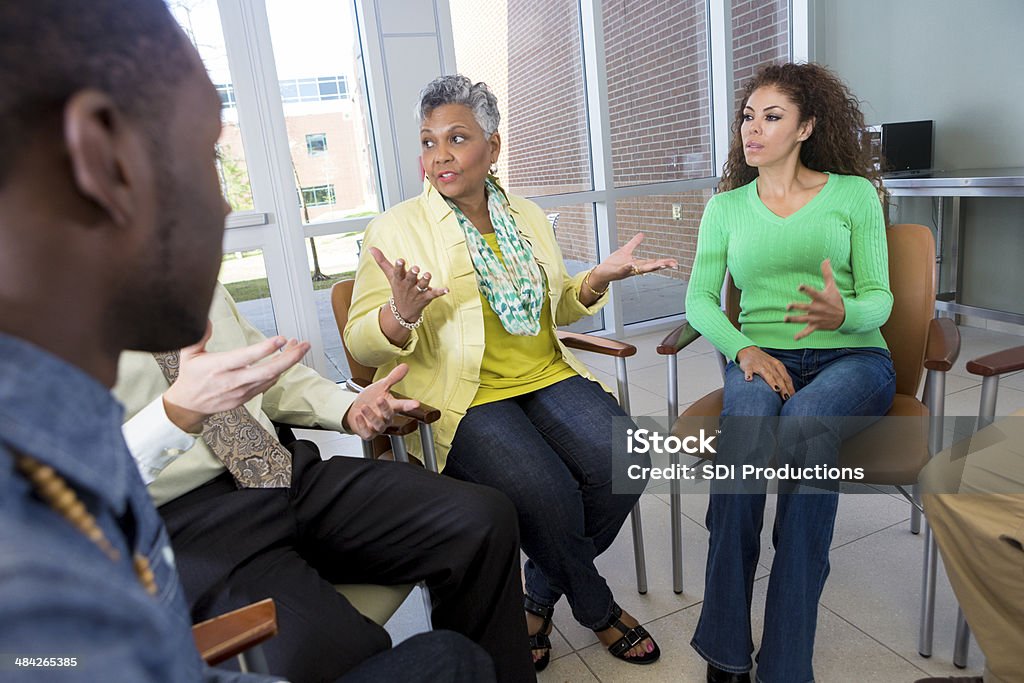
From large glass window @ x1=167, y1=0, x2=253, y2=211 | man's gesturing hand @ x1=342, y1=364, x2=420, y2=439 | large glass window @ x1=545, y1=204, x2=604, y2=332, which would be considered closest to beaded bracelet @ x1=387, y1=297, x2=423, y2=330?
man's gesturing hand @ x1=342, y1=364, x2=420, y2=439

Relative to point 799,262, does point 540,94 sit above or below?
above

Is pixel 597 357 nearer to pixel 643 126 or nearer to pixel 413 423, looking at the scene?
pixel 643 126

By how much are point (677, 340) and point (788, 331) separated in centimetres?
28

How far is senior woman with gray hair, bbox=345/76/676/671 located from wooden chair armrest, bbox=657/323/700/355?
18 cm

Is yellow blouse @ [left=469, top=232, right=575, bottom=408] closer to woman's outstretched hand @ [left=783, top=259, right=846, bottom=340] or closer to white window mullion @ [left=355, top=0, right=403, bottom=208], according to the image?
woman's outstretched hand @ [left=783, top=259, right=846, bottom=340]

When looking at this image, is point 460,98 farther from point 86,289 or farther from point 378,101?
point 378,101

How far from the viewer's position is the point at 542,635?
1.64m

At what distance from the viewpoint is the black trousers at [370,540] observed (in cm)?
115

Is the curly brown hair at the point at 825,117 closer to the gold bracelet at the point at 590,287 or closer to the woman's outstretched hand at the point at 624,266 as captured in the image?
the woman's outstretched hand at the point at 624,266

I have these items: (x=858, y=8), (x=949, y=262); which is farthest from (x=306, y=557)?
(x=858, y=8)

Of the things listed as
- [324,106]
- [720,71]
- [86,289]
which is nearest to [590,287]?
[86,289]

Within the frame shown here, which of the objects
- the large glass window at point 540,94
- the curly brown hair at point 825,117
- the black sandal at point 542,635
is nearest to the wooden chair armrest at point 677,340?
the curly brown hair at point 825,117

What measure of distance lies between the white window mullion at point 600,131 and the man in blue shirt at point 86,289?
Result: 13.1 ft

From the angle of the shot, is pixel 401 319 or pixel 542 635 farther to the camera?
pixel 542 635
